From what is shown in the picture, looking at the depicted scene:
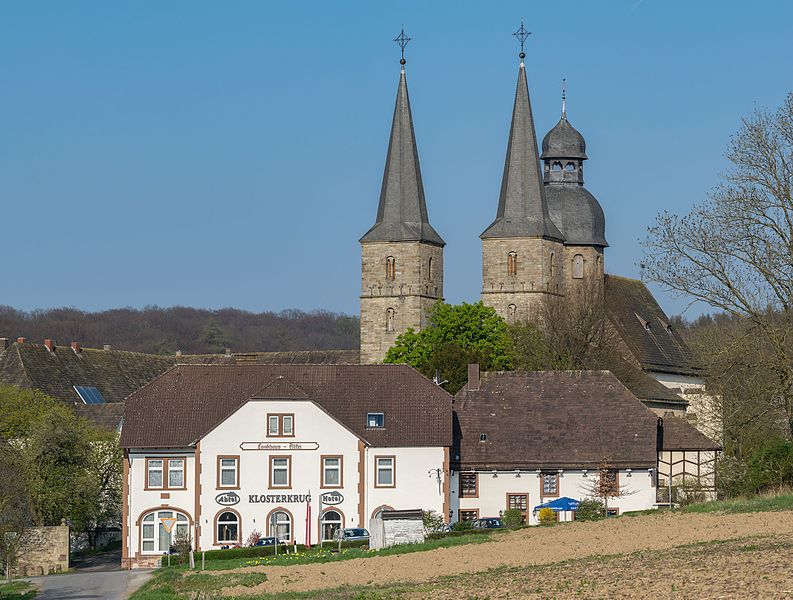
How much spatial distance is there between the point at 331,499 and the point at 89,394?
33.4m

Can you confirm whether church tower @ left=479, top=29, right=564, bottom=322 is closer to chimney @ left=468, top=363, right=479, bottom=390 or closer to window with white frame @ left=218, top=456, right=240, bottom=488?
chimney @ left=468, top=363, right=479, bottom=390

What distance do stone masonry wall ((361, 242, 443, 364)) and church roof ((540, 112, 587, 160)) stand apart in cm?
870

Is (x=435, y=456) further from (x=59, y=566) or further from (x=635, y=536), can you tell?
(x=635, y=536)

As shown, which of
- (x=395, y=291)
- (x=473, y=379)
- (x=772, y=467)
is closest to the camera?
(x=772, y=467)

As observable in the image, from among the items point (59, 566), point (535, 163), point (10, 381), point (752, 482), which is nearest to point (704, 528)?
point (752, 482)

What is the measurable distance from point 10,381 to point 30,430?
20579mm

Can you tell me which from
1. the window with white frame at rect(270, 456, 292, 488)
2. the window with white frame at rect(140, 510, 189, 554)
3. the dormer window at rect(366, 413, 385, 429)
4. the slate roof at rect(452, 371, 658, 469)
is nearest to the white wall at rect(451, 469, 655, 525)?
the slate roof at rect(452, 371, 658, 469)

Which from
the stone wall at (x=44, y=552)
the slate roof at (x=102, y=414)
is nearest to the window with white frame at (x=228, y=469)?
the stone wall at (x=44, y=552)

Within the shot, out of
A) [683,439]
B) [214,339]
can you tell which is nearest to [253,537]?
[683,439]

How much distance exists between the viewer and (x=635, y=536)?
126ft

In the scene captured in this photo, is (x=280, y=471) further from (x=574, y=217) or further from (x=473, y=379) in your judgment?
(x=574, y=217)

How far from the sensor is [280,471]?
58344 millimetres

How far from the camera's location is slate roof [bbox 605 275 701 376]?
96938mm

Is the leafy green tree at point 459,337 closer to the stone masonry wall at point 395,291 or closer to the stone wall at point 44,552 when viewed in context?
the stone masonry wall at point 395,291
